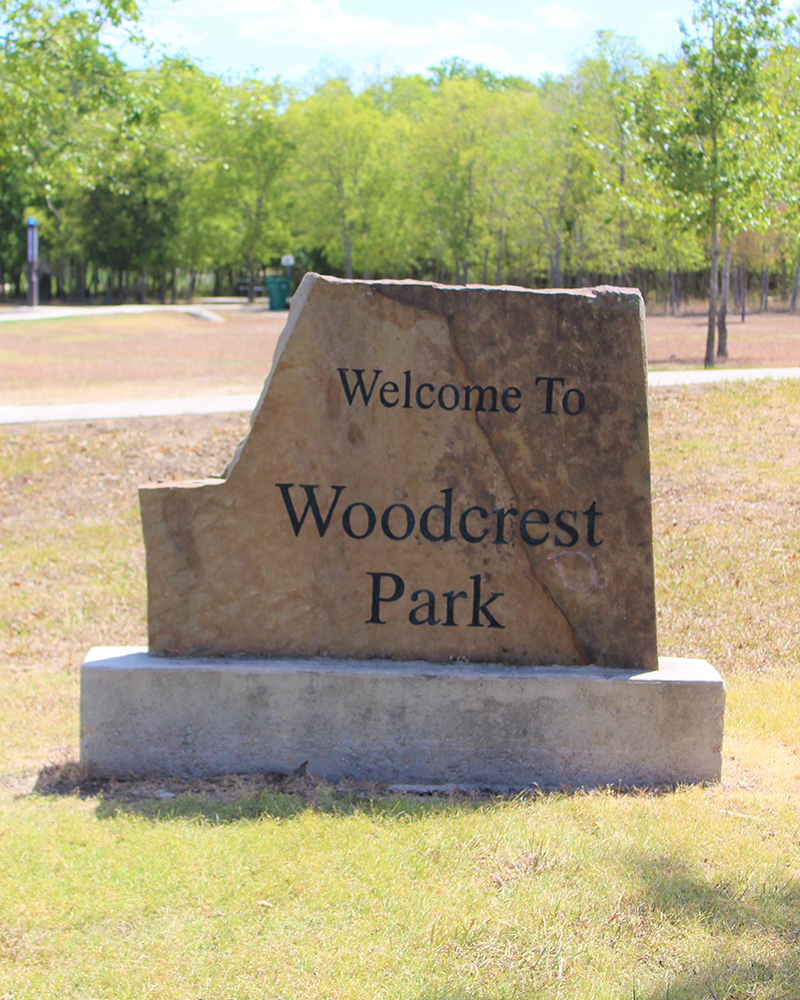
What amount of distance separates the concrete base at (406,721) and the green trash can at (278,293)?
48.0m

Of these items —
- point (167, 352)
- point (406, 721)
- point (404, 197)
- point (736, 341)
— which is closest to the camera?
point (406, 721)

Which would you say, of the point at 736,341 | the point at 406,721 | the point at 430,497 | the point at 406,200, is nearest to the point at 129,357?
the point at 736,341

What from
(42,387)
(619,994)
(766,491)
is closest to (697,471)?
(766,491)

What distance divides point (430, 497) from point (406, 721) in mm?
942

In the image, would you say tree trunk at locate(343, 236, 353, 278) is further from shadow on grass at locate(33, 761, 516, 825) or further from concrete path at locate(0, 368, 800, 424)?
shadow on grass at locate(33, 761, 516, 825)

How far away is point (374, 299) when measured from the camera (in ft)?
14.3

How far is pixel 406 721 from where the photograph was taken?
4277mm

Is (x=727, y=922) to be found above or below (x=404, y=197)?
below

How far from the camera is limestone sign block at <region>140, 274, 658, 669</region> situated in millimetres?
4336

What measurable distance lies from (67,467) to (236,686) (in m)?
6.92

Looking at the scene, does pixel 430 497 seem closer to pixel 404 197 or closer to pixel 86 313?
pixel 86 313

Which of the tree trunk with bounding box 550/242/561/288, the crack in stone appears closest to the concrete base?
the crack in stone

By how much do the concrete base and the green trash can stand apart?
48.0m

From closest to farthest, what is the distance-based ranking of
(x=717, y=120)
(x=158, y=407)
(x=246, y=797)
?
(x=246, y=797) < (x=158, y=407) < (x=717, y=120)
